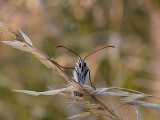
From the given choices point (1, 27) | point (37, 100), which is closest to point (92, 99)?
point (1, 27)

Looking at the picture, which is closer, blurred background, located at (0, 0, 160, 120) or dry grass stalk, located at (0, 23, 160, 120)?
dry grass stalk, located at (0, 23, 160, 120)

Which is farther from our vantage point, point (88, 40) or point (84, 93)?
point (88, 40)

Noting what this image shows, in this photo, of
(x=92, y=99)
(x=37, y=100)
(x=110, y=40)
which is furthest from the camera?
(x=110, y=40)

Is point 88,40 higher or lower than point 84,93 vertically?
higher

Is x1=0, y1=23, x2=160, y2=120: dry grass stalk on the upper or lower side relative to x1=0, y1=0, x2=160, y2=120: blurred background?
lower

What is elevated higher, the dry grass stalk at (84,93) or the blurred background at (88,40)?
the blurred background at (88,40)

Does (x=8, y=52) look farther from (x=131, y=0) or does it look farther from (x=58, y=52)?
(x=131, y=0)

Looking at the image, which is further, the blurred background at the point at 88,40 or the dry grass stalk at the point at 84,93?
the blurred background at the point at 88,40

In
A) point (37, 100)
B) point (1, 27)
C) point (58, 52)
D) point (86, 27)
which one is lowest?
point (1, 27)
